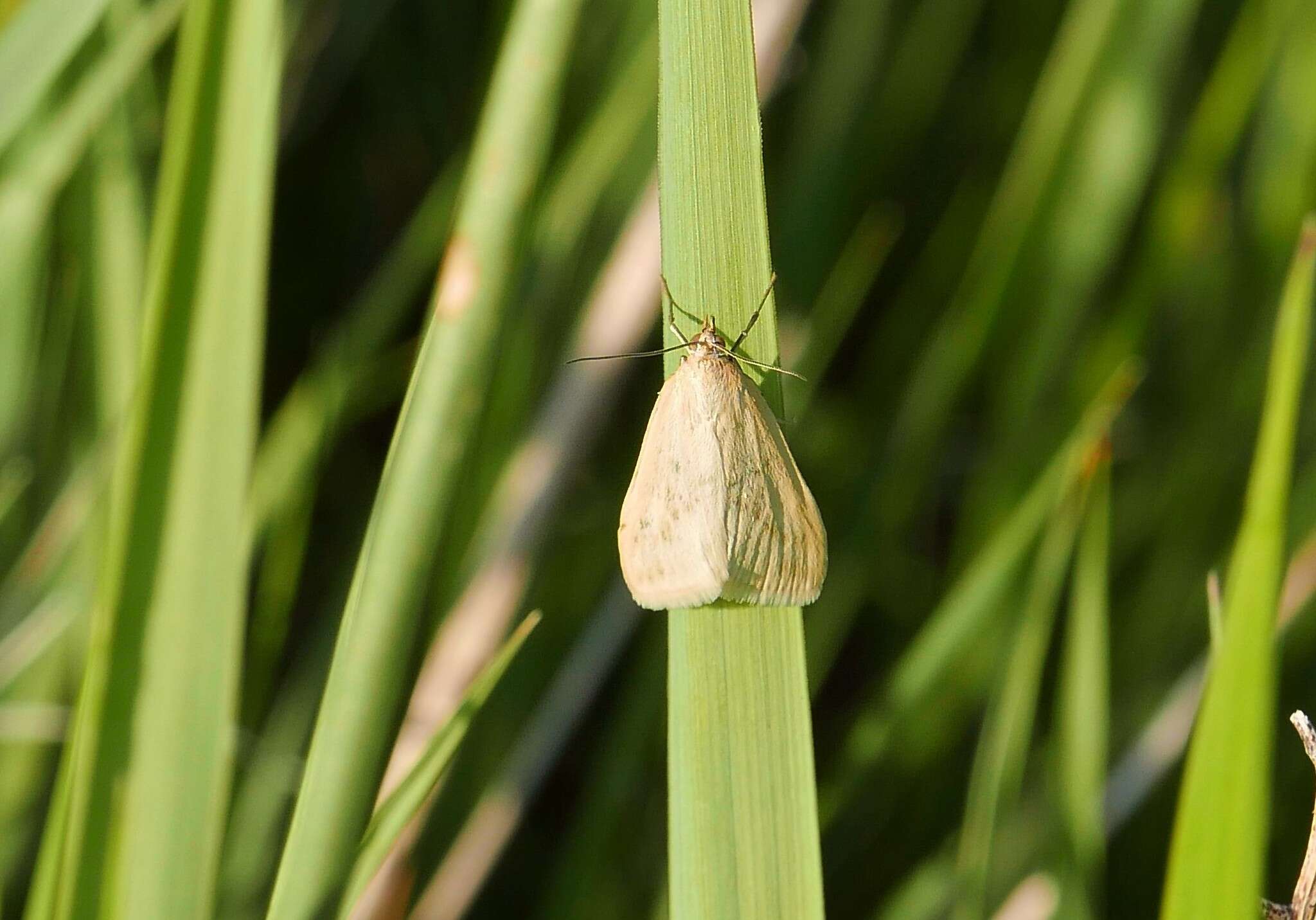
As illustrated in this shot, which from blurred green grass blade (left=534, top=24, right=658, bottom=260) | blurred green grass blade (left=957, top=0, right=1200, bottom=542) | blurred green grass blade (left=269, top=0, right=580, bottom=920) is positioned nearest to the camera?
blurred green grass blade (left=269, top=0, right=580, bottom=920)

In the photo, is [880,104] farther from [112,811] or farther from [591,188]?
[112,811]

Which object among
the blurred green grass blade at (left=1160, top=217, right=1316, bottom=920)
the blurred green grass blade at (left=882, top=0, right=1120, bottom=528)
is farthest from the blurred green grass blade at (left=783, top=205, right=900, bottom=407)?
the blurred green grass blade at (left=1160, top=217, right=1316, bottom=920)

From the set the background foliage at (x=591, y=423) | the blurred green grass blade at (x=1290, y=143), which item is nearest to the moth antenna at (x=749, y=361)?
the background foliage at (x=591, y=423)

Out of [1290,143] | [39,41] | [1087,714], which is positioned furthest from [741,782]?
[1290,143]

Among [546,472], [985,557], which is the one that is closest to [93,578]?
[546,472]

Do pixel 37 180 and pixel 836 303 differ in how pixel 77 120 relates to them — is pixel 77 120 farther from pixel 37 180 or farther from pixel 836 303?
pixel 836 303

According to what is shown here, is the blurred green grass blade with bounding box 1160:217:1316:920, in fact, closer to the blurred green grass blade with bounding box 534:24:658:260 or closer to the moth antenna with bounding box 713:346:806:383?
the moth antenna with bounding box 713:346:806:383
